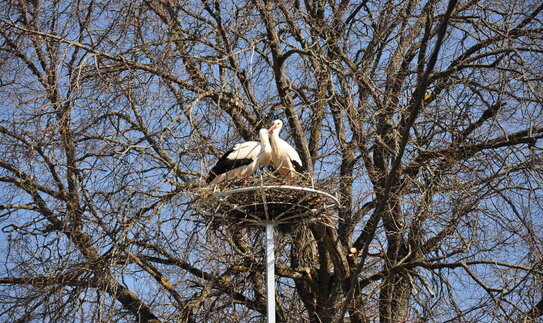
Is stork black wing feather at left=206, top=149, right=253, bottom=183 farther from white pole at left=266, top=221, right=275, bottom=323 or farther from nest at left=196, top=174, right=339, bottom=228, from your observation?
white pole at left=266, top=221, right=275, bottom=323

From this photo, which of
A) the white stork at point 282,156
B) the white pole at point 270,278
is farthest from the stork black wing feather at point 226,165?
the white pole at point 270,278

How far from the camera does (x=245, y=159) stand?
7.59 m

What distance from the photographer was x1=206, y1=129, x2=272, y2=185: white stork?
297 inches

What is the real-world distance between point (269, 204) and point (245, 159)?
3.49 ft

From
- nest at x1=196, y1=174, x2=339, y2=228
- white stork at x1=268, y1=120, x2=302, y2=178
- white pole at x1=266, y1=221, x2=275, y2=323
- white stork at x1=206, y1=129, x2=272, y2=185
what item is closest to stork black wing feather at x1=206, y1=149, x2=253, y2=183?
white stork at x1=206, y1=129, x2=272, y2=185

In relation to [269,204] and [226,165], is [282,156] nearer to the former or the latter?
[226,165]

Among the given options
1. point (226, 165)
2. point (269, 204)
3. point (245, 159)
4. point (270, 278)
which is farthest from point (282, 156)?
point (270, 278)

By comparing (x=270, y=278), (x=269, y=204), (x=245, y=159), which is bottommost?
(x=270, y=278)

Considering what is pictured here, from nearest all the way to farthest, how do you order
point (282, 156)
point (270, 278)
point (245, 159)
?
point (270, 278) < point (245, 159) < point (282, 156)

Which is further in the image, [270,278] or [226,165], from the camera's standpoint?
[226,165]

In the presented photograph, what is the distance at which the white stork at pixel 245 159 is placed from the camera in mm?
7548

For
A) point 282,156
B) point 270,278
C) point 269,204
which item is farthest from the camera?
point 282,156

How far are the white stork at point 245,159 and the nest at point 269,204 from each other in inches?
22.6

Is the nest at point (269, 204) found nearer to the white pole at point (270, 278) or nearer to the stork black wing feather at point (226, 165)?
the white pole at point (270, 278)
